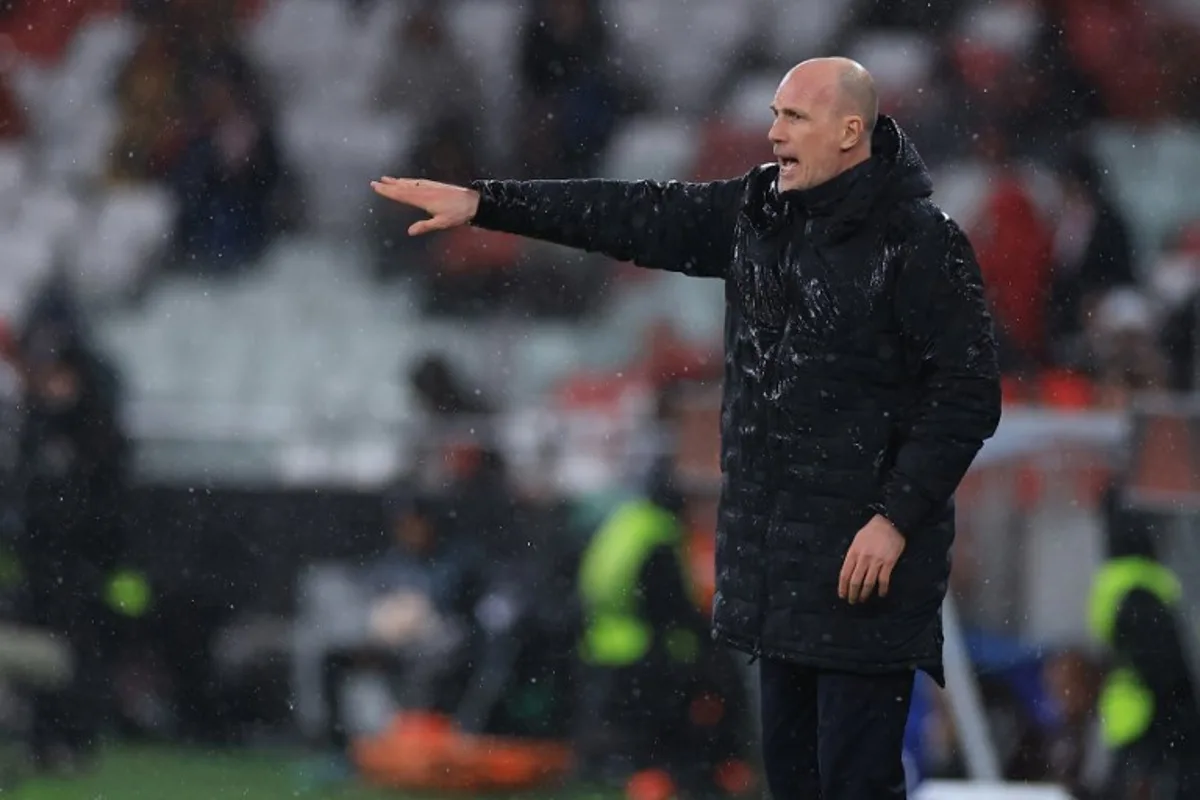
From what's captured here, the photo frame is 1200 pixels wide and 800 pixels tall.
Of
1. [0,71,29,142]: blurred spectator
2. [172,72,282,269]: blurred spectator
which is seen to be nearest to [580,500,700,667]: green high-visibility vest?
[172,72,282,269]: blurred spectator

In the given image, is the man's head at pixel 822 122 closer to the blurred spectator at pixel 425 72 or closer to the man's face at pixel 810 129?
the man's face at pixel 810 129

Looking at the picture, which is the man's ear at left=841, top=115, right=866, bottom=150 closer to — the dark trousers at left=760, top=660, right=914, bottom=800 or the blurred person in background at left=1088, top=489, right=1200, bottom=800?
the dark trousers at left=760, top=660, right=914, bottom=800

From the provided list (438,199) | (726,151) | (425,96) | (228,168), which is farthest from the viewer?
(228,168)

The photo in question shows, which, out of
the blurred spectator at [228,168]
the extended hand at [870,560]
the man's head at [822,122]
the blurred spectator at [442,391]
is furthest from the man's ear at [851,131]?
the blurred spectator at [228,168]

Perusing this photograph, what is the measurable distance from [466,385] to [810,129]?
3559 millimetres

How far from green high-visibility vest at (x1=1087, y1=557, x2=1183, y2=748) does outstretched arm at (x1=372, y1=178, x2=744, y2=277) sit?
2.63 m

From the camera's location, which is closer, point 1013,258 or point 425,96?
point 1013,258

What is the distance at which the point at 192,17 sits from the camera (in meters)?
7.01

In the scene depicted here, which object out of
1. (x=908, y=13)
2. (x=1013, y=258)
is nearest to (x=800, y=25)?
(x=908, y=13)

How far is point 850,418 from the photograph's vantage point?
325 cm

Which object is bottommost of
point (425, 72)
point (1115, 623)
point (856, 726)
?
point (1115, 623)

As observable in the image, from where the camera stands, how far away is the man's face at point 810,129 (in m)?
3.20

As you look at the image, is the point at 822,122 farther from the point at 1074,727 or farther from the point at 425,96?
the point at 425,96

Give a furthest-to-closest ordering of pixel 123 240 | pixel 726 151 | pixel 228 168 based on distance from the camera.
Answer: pixel 123 240
pixel 228 168
pixel 726 151
